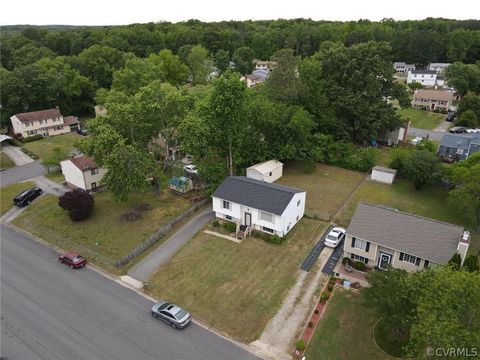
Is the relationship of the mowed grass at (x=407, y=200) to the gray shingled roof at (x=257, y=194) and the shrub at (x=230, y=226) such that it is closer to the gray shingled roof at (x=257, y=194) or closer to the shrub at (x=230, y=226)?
the gray shingled roof at (x=257, y=194)

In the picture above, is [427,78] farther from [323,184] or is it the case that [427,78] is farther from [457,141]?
[323,184]

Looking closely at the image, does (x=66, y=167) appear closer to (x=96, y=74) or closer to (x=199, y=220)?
(x=199, y=220)

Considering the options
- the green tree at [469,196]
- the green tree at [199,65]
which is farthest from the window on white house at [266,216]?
the green tree at [199,65]

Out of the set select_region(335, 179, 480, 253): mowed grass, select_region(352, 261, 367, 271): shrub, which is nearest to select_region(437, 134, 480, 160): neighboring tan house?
select_region(335, 179, 480, 253): mowed grass

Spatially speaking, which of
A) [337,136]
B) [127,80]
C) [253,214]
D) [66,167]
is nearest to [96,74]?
[127,80]

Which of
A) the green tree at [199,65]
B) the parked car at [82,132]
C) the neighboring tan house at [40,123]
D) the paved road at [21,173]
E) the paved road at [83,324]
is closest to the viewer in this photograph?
the paved road at [83,324]

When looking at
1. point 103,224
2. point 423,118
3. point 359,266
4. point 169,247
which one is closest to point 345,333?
point 359,266
